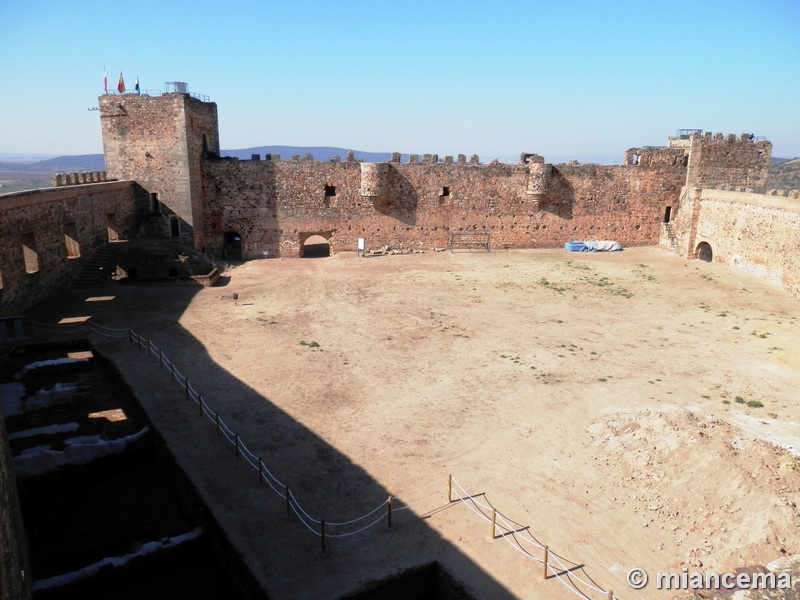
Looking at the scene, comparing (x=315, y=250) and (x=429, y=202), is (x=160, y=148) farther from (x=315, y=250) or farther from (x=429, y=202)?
(x=429, y=202)

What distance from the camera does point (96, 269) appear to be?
18.4m

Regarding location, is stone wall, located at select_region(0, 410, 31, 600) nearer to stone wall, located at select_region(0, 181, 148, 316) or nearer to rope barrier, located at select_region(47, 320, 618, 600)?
rope barrier, located at select_region(47, 320, 618, 600)

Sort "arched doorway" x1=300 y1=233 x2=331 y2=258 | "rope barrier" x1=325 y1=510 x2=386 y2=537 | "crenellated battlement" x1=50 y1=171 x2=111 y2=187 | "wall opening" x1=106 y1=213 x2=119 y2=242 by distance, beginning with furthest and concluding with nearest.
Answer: "arched doorway" x1=300 y1=233 x2=331 y2=258
"wall opening" x1=106 y1=213 x2=119 y2=242
"crenellated battlement" x1=50 y1=171 x2=111 y2=187
"rope barrier" x1=325 y1=510 x2=386 y2=537

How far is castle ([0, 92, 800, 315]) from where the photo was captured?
20172 millimetres

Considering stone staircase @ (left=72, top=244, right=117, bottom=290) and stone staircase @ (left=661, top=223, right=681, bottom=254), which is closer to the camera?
stone staircase @ (left=72, top=244, right=117, bottom=290)

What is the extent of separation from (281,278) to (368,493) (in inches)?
539

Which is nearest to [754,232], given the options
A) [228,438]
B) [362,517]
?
[362,517]

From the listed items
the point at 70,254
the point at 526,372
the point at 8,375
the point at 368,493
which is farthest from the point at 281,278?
the point at 368,493

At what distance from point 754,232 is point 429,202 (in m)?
12.1

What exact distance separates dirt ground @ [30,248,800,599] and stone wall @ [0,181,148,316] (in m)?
0.82

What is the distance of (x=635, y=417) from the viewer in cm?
962

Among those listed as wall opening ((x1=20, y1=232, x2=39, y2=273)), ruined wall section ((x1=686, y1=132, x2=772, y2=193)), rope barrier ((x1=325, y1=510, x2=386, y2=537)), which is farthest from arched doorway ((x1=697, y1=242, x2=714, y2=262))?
wall opening ((x1=20, y1=232, x2=39, y2=273))

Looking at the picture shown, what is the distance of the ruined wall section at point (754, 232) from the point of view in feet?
59.8

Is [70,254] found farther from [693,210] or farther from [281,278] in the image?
[693,210]
